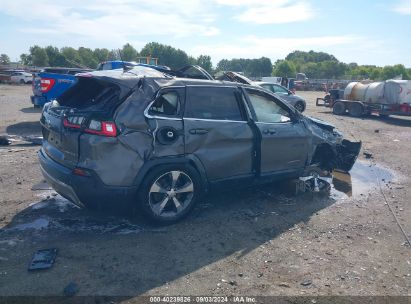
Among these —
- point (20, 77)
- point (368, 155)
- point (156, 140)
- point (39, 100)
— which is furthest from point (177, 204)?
point (20, 77)

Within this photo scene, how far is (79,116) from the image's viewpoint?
412 cm

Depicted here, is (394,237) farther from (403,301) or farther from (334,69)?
(334,69)

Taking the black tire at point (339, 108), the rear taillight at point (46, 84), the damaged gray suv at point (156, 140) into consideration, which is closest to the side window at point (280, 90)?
the black tire at point (339, 108)

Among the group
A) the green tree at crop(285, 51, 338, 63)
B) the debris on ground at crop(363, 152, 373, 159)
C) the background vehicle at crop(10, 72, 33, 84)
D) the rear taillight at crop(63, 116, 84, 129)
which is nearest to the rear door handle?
the rear taillight at crop(63, 116, 84, 129)

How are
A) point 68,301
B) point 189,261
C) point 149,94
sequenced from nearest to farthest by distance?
point 68,301 < point 189,261 < point 149,94

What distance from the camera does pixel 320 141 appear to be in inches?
243

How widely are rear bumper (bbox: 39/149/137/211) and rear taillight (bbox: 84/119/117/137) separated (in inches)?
18.7

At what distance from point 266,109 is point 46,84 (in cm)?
800

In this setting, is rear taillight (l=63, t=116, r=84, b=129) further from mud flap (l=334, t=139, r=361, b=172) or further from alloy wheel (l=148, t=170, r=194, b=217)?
mud flap (l=334, t=139, r=361, b=172)

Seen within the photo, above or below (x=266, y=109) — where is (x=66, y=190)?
below

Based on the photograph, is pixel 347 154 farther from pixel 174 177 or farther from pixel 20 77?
pixel 20 77

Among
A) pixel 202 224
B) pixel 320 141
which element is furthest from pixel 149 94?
pixel 320 141

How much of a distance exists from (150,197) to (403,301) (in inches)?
111

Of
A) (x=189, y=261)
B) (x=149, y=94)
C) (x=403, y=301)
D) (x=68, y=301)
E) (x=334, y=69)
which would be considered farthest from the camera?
(x=334, y=69)
